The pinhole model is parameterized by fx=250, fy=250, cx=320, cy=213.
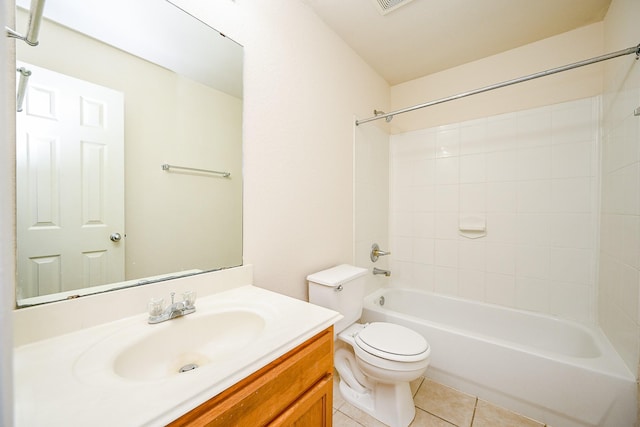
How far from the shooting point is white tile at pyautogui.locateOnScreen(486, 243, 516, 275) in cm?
188

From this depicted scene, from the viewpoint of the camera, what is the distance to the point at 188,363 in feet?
2.64

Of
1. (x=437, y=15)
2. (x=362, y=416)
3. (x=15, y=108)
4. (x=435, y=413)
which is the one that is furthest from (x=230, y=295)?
(x=437, y=15)

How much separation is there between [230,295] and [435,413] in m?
1.34

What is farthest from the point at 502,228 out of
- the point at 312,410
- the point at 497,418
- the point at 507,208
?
the point at 312,410

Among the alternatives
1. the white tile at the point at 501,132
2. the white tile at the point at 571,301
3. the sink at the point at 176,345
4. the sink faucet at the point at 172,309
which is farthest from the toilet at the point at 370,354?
the white tile at the point at 501,132

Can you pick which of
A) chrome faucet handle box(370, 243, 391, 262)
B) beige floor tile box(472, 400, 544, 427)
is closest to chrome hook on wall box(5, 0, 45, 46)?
chrome faucet handle box(370, 243, 391, 262)

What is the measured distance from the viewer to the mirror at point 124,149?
705 mm

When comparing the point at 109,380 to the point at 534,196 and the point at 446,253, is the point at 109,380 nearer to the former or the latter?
the point at 446,253

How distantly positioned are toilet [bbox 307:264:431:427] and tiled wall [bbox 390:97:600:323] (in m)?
0.94

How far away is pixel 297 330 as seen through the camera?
29.4 inches

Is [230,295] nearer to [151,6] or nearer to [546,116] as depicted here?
[151,6]

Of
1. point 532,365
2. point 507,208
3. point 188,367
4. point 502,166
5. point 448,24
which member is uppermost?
point 448,24

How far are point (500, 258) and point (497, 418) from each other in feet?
3.41

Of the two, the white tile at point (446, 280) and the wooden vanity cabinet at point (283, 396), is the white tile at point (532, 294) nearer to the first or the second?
the white tile at point (446, 280)
